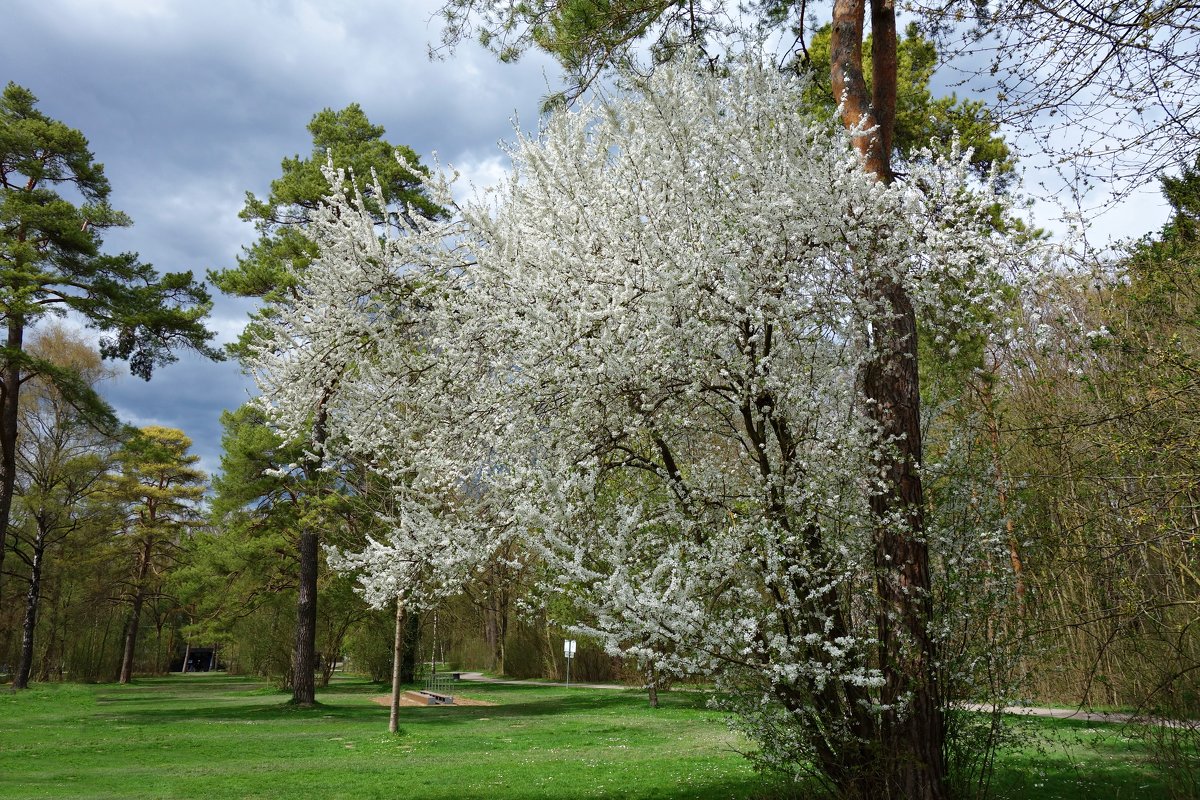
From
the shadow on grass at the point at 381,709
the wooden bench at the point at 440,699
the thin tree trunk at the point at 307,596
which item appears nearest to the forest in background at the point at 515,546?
the thin tree trunk at the point at 307,596

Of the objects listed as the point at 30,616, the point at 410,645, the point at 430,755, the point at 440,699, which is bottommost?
the point at 440,699

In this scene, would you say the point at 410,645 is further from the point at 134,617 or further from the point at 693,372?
the point at 693,372

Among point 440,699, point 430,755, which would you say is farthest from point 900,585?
point 440,699

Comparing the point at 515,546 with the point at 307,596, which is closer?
the point at 515,546

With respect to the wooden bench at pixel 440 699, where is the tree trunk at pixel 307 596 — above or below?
→ above

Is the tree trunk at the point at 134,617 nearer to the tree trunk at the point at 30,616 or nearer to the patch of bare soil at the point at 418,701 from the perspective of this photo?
the tree trunk at the point at 30,616

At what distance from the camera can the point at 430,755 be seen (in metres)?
10.9

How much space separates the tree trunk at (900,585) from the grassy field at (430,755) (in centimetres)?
82

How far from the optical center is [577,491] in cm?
535

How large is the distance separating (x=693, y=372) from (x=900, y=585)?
2.01 m

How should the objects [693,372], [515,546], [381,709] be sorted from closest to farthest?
[693,372], [515,546], [381,709]

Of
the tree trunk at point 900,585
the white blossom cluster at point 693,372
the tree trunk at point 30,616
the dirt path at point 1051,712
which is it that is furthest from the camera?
the tree trunk at point 30,616

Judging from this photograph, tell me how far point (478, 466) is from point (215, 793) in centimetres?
519

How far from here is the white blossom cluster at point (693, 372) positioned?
482cm
